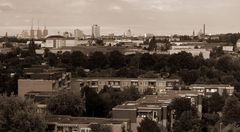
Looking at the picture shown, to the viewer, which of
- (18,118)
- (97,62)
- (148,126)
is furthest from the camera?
(97,62)

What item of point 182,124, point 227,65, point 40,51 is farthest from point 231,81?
point 40,51

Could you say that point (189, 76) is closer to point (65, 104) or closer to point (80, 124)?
point (65, 104)

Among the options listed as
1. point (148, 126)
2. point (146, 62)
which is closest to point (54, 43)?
point (146, 62)

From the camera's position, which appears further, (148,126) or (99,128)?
(148,126)

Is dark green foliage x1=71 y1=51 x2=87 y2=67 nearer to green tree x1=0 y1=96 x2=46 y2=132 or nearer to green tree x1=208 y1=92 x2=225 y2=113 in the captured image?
green tree x1=208 y1=92 x2=225 y2=113

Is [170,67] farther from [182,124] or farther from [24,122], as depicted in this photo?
[24,122]

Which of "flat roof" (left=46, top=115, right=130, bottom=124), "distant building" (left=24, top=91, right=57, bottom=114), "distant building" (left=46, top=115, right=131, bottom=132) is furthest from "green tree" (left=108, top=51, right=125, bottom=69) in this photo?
"distant building" (left=46, top=115, right=131, bottom=132)
